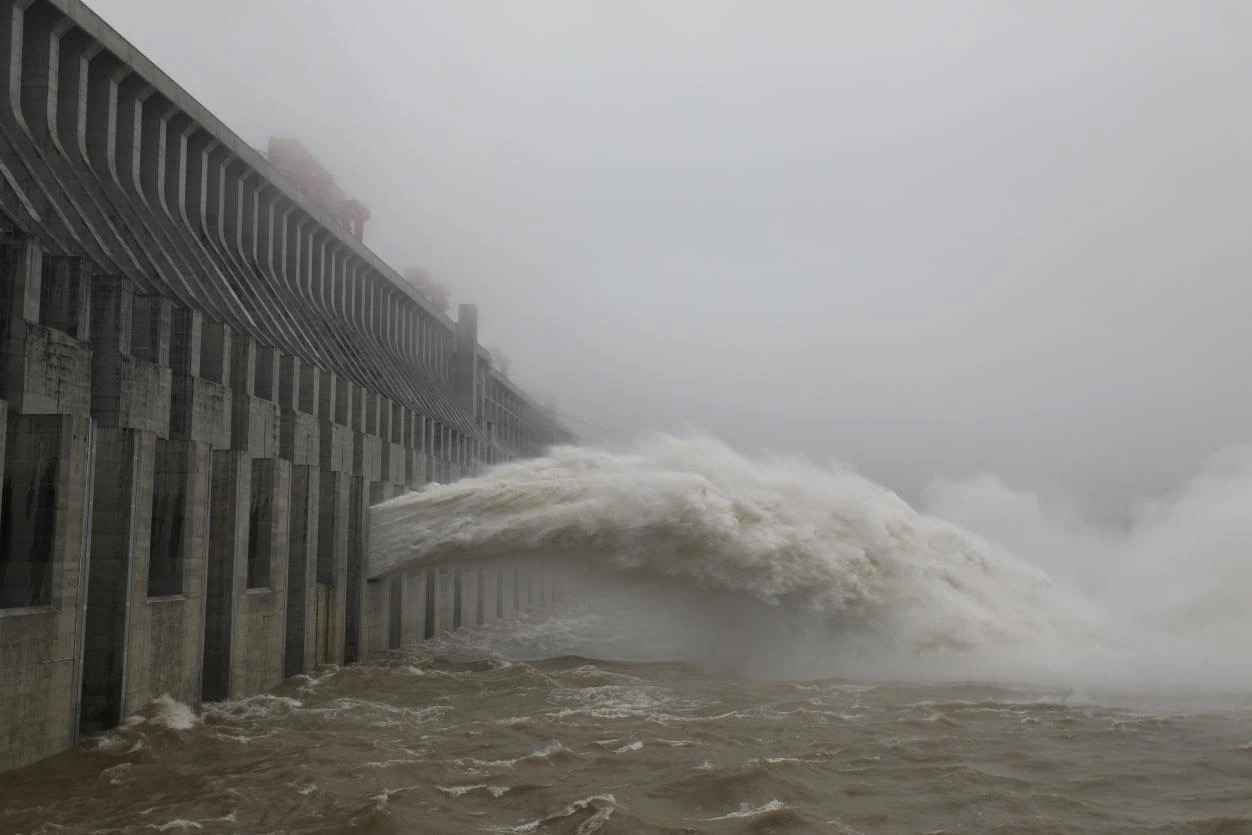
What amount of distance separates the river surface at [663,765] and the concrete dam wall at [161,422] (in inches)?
59.3

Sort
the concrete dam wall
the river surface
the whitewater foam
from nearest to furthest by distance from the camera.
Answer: the river surface < the concrete dam wall < the whitewater foam

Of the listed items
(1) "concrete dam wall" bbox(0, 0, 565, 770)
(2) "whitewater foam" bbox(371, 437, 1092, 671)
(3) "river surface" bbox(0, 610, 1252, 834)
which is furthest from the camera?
(2) "whitewater foam" bbox(371, 437, 1092, 671)

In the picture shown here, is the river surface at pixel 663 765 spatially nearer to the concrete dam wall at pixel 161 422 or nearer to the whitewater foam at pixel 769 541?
the concrete dam wall at pixel 161 422

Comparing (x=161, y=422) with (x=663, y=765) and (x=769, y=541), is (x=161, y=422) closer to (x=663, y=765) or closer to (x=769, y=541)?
(x=663, y=765)

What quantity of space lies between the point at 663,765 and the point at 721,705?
5.30 m

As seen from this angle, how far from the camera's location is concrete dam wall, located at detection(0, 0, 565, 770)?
1539 cm

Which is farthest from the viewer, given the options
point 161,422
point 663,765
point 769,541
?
point 769,541

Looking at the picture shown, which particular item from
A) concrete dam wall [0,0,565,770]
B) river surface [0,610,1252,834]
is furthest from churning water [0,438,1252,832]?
concrete dam wall [0,0,565,770]

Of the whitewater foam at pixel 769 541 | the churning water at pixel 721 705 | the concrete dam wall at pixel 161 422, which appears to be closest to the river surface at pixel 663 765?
the churning water at pixel 721 705

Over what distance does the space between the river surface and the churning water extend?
6 cm

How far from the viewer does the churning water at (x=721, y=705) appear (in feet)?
40.2

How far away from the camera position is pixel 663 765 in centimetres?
1430

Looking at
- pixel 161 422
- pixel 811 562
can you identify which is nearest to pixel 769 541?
pixel 811 562

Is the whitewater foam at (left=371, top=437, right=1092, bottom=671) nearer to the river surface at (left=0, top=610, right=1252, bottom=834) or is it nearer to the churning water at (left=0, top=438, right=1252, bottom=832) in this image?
the churning water at (left=0, top=438, right=1252, bottom=832)
